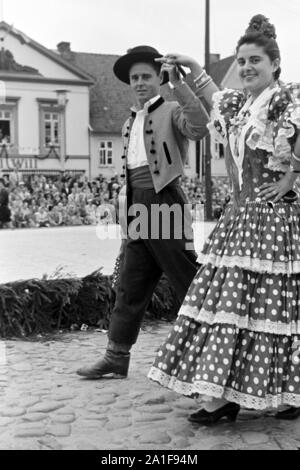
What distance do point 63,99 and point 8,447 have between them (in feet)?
106

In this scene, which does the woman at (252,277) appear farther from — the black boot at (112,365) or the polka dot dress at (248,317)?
the black boot at (112,365)

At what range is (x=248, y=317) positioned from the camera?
3.05 meters

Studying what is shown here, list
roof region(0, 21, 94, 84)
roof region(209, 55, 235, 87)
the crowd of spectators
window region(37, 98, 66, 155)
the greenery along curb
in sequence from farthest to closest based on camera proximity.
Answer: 1. roof region(209, 55, 235, 87)
2. window region(37, 98, 66, 155)
3. roof region(0, 21, 94, 84)
4. the crowd of spectators
5. the greenery along curb

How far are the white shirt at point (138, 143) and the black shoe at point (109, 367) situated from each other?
1123 mm

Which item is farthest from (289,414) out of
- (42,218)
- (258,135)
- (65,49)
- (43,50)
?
(65,49)

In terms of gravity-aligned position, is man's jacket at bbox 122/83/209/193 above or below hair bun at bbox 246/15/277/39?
below

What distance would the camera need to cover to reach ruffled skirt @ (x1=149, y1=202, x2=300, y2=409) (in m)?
2.98

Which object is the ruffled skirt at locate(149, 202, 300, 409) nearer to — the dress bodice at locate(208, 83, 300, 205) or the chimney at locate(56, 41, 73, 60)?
the dress bodice at locate(208, 83, 300, 205)

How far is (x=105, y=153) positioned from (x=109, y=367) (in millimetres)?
32547

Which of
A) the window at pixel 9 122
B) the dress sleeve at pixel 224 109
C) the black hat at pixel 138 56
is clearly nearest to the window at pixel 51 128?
the window at pixel 9 122

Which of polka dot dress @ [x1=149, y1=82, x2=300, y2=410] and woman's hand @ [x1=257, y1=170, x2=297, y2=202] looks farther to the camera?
woman's hand @ [x1=257, y1=170, x2=297, y2=202]

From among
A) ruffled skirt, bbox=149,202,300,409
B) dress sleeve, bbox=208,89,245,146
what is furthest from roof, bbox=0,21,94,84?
ruffled skirt, bbox=149,202,300,409

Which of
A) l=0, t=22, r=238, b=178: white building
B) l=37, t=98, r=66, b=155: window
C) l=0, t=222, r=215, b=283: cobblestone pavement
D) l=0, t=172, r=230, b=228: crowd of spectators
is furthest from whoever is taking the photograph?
l=37, t=98, r=66, b=155: window
